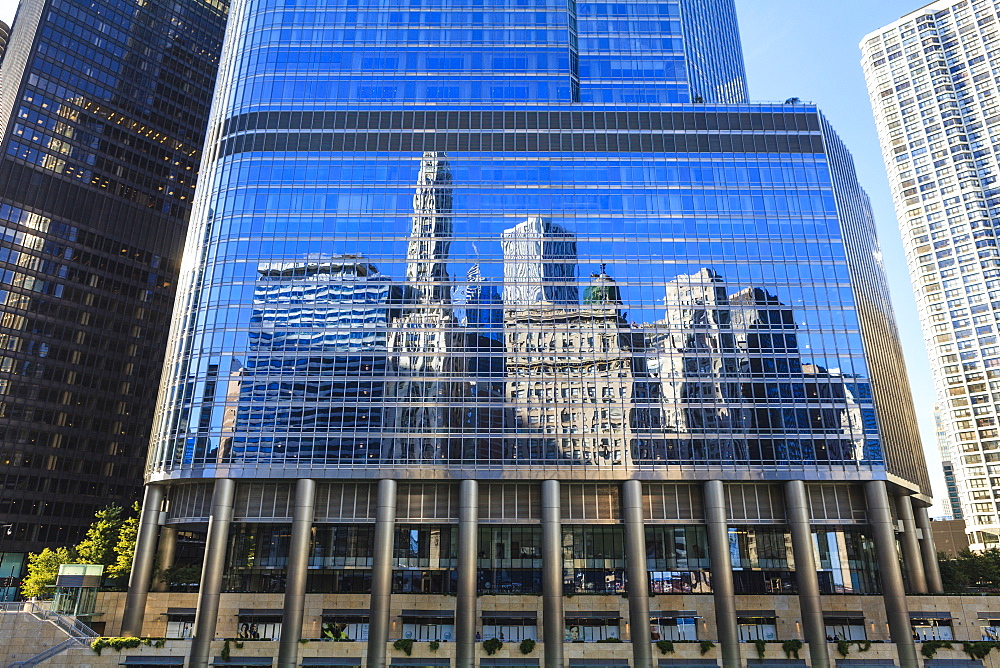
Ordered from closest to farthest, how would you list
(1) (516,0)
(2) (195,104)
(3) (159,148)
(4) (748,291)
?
(4) (748,291)
(1) (516,0)
(3) (159,148)
(2) (195,104)

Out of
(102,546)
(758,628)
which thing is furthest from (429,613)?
(102,546)

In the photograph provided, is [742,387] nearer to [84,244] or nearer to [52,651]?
[52,651]

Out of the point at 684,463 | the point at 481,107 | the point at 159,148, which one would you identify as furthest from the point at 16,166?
the point at 684,463

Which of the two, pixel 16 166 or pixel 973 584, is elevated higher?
pixel 16 166

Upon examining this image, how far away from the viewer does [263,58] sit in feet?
276

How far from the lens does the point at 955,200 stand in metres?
156

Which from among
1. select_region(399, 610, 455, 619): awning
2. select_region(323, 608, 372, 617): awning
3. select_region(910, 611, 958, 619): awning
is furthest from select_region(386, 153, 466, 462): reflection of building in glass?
select_region(910, 611, 958, 619): awning

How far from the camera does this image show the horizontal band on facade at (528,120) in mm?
80688

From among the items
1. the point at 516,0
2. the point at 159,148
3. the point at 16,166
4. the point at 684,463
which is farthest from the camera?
the point at 159,148

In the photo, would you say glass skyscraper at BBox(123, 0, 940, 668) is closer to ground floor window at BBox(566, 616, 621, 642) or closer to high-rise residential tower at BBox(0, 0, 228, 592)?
ground floor window at BBox(566, 616, 621, 642)

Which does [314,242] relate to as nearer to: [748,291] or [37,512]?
[748,291]

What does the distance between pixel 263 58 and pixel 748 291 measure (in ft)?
211

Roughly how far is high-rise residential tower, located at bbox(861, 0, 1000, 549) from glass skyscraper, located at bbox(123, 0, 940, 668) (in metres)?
80.2

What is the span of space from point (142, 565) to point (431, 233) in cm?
4405
